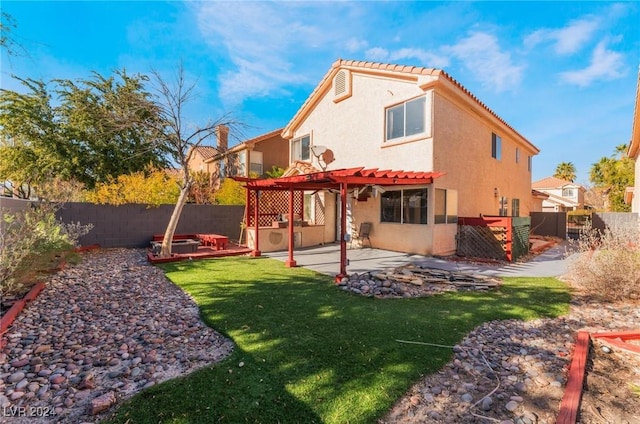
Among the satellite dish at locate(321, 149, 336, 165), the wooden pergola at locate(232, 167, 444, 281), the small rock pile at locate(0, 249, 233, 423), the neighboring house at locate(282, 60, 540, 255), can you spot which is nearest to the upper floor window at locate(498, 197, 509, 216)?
the neighboring house at locate(282, 60, 540, 255)

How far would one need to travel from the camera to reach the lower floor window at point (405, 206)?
1170 centimetres

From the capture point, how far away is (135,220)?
1338cm

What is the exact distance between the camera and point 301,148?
18.6 m

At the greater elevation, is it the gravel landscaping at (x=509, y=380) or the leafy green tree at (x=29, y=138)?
the leafy green tree at (x=29, y=138)

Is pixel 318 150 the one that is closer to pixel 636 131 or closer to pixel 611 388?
pixel 611 388

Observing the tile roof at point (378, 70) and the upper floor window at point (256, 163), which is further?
the upper floor window at point (256, 163)

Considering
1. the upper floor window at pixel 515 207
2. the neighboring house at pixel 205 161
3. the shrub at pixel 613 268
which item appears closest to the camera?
the shrub at pixel 613 268

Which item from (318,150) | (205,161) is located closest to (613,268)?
(318,150)

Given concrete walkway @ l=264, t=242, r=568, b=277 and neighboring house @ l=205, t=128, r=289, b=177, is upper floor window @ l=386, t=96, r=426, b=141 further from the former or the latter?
neighboring house @ l=205, t=128, r=289, b=177

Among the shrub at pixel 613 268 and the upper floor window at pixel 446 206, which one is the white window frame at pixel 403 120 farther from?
the shrub at pixel 613 268

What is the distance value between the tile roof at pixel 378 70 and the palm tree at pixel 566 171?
3946 centimetres

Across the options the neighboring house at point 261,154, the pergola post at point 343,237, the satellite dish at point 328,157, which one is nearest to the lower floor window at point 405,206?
the satellite dish at point 328,157

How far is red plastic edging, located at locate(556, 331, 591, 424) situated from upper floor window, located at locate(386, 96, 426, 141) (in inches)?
367

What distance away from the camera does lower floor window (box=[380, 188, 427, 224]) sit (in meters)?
11.7
